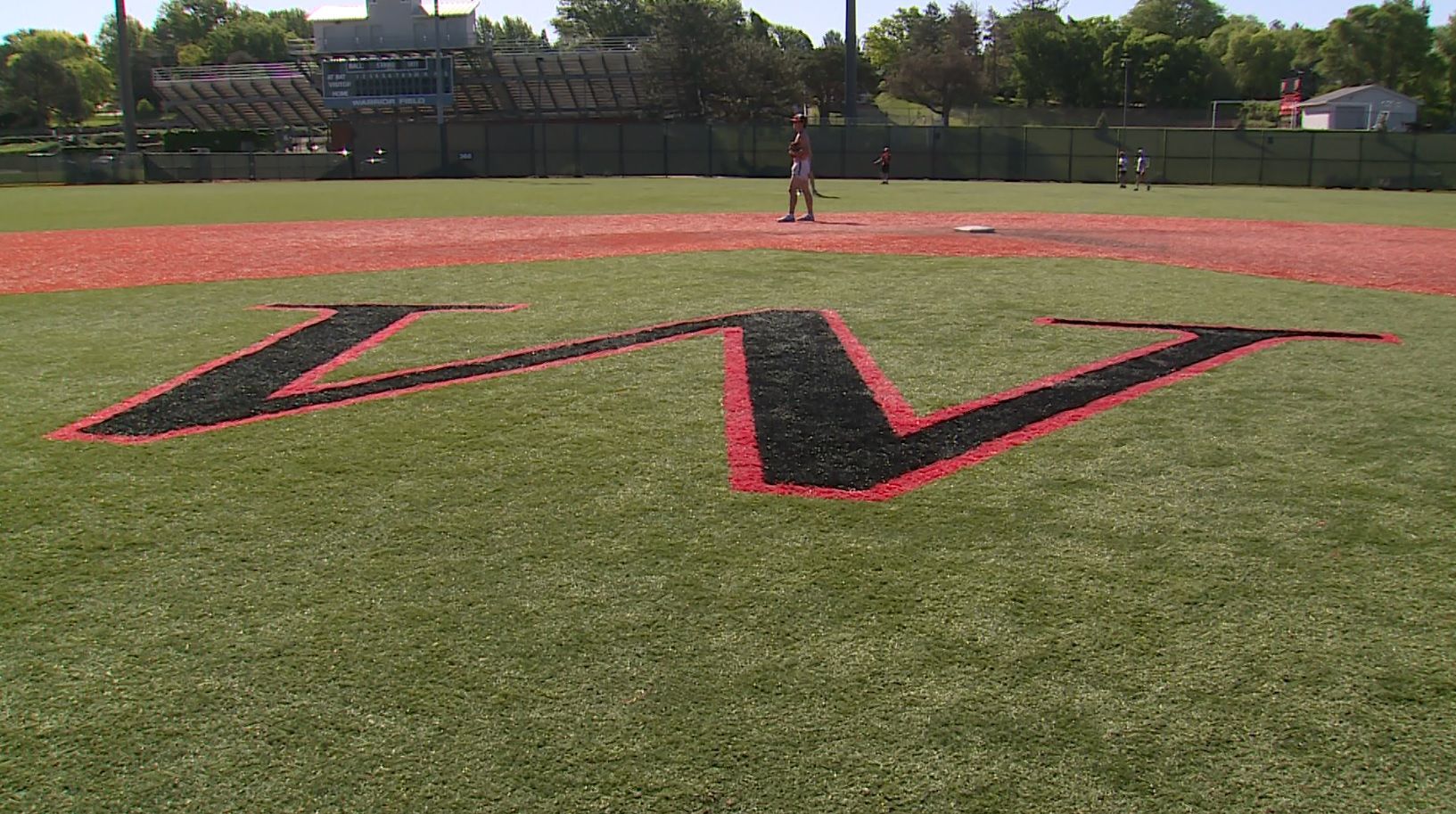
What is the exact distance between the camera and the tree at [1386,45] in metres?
93.8

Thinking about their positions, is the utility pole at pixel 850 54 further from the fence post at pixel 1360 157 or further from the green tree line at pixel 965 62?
the green tree line at pixel 965 62

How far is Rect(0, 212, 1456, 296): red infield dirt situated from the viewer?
1230 cm

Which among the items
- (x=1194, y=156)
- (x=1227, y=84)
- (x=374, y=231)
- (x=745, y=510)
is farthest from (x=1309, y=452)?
(x=1227, y=84)

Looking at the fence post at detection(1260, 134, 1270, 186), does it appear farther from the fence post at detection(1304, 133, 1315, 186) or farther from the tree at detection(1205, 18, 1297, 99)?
the tree at detection(1205, 18, 1297, 99)

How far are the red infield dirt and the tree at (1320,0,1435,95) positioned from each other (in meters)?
89.6

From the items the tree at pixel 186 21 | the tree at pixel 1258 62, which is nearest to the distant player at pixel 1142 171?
the tree at pixel 1258 62

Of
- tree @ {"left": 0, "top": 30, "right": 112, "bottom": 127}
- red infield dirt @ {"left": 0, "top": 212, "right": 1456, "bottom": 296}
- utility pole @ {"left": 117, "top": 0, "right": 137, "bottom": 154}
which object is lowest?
red infield dirt @ {"left": 0, "top": 212, "right": 1456, "bottom": 296}

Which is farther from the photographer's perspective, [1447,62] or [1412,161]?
[1447,62]

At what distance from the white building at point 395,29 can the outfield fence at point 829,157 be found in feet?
88.8

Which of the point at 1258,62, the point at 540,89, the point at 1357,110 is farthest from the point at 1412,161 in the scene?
the point at 1258,62

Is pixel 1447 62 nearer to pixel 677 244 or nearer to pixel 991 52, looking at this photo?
pixel 991 52

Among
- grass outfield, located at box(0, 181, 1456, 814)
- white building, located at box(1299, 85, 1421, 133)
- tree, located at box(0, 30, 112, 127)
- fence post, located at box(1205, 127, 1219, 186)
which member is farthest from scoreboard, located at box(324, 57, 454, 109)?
grass outfield, located at box(0, 181, 1456, 814)

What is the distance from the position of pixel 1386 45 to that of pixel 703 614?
111 metres

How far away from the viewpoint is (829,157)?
42.9 meters
